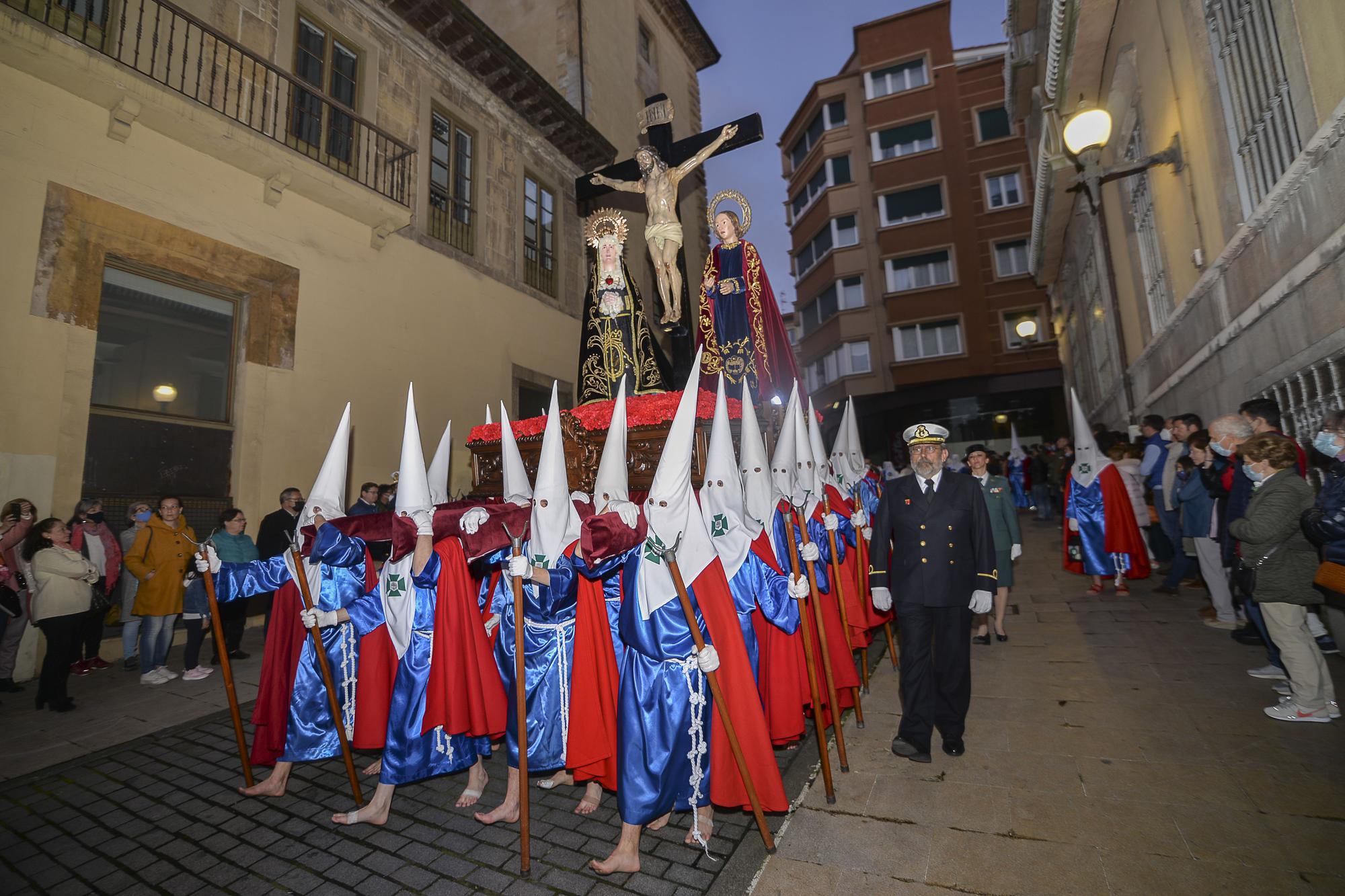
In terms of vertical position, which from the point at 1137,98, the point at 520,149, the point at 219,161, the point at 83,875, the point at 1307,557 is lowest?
the point at 83,875

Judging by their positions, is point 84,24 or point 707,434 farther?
point 84,24

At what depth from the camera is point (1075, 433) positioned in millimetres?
8250

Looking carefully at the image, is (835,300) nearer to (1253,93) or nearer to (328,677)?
(1253,93)

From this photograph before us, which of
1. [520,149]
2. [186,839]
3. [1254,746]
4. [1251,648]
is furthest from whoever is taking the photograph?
[520,149]

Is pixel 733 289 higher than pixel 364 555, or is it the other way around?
pixel 733 289

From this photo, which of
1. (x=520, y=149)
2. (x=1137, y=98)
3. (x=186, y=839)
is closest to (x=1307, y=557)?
(x=186, y=839)

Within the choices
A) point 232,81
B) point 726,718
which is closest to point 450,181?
point 232,81

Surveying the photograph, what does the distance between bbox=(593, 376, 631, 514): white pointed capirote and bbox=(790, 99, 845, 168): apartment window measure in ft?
86.9

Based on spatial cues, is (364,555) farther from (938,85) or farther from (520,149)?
(938,85)

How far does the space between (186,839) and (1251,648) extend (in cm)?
802

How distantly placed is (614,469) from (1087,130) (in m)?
6.49

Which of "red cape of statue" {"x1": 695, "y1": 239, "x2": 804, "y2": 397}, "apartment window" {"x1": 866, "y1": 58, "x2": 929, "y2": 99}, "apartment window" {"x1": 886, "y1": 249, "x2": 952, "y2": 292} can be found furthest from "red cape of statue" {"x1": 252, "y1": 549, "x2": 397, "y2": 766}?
"apartment window" {"x1": 866, "y1": 58, "x2": 929, "y2": 99}

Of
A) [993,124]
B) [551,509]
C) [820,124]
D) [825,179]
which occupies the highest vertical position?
[820,124]

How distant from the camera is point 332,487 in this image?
4.34m
